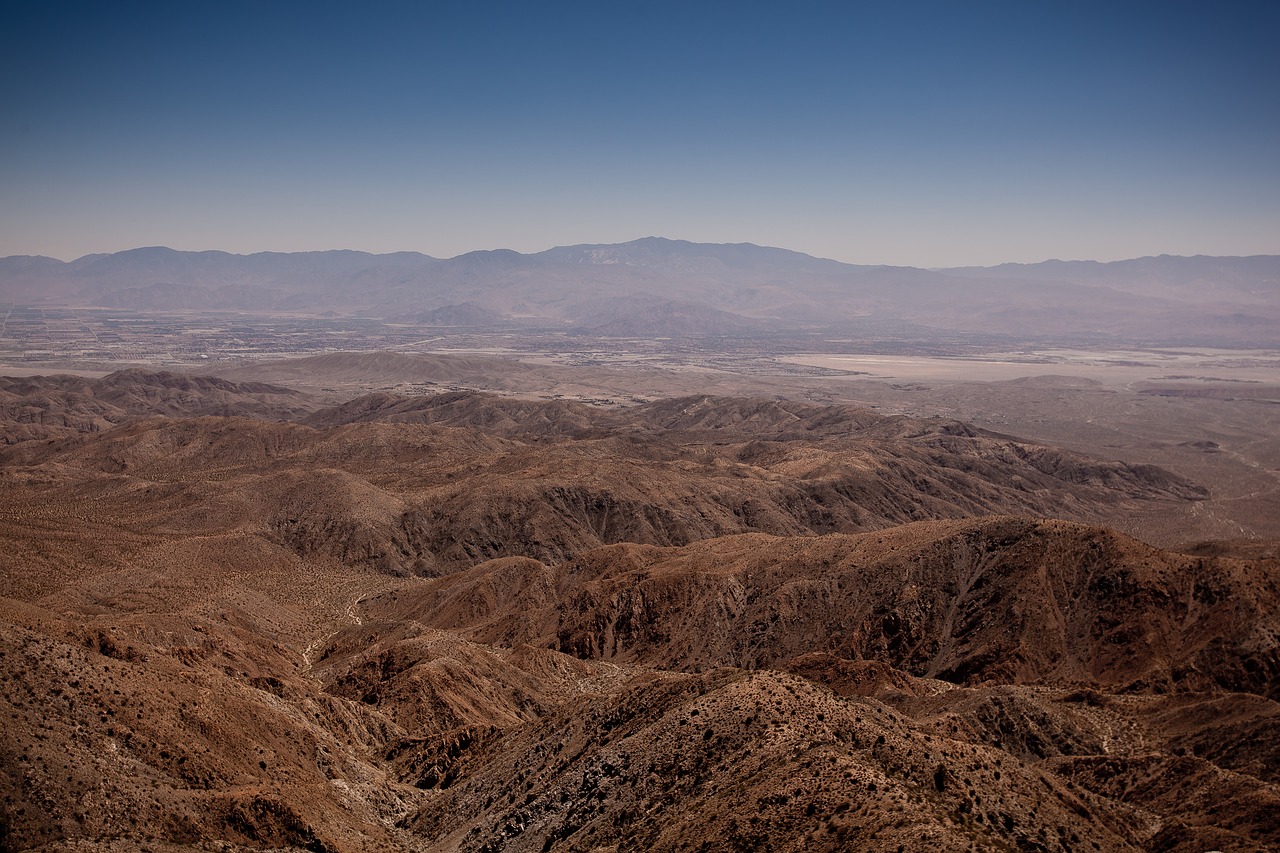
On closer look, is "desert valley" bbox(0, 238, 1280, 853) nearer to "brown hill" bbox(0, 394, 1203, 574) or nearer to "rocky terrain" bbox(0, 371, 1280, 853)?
"rocky terrain" bbox(0, 371, 1280, 853)

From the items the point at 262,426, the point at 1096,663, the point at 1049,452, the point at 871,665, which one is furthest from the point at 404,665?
the point at 1049,452

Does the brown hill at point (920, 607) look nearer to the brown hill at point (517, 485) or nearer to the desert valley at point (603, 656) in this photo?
the desert valley at point (603, 656)

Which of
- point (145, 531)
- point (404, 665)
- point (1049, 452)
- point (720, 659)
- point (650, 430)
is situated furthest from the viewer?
point (650, 430)

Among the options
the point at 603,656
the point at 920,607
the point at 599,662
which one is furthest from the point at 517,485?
the point at 920,607

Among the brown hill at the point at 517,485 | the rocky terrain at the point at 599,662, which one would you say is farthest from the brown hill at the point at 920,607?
the brown hill at the point at 517,485

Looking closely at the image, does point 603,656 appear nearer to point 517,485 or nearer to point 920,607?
point 920,607

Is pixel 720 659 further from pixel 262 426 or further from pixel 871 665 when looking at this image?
pixel 262 426

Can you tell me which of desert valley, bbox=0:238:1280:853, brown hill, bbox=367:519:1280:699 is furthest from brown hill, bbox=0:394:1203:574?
brown hill, bbox=367:519:1280:699

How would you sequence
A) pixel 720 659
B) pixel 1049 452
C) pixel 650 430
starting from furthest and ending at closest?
pixel 650 430
pixel 1049 452
pixel 720 659
